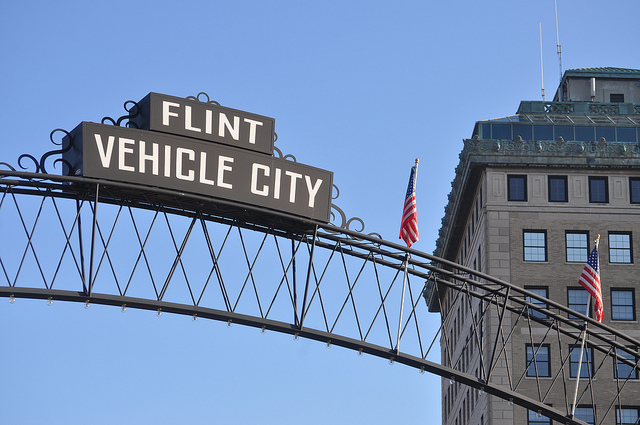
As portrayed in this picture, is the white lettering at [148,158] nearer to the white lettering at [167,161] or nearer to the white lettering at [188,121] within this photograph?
the white lettering at [167,161]

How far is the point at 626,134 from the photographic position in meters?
70.8

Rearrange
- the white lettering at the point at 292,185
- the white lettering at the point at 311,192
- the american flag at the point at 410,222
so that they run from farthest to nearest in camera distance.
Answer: the american flag at the point at 410,222, the white lettering at the point at 311,192, the white lettering at the point at 292,185

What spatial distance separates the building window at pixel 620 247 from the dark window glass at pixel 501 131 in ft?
25.0

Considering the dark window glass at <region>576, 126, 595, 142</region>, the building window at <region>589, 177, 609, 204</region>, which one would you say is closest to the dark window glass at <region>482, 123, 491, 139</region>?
the dark window glass at <region>576, 126, 595, 142</region>

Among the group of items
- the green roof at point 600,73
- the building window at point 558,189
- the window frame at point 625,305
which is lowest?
the window frame at point 625,305

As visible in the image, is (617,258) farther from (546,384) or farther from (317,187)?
(317,187)

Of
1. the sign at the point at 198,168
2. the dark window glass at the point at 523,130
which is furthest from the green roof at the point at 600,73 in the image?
the sign at the point at 198,168

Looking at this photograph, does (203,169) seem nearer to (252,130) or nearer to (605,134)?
(252,130)

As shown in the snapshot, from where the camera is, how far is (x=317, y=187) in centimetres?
3441

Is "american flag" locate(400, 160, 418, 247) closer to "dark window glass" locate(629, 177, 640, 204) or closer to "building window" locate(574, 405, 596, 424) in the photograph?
"building window" locate(574, 405, 596, 424)

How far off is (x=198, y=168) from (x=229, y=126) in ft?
4.52

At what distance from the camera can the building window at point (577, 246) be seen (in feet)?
220

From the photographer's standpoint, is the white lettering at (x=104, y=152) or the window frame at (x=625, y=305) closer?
the white lettering at (x=104, y=152)

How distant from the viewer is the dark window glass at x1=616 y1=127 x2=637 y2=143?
70750 mm
